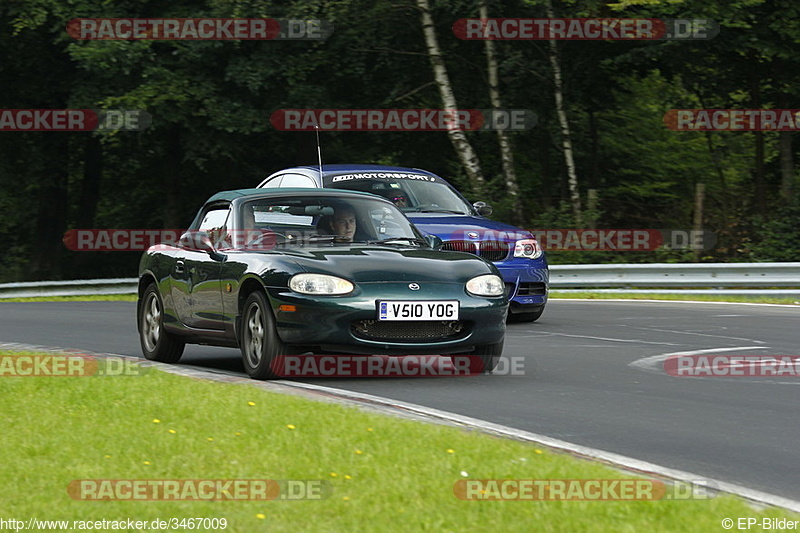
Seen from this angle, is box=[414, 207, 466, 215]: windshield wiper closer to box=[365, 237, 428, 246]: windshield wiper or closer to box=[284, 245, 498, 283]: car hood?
box=[365, 237, 428, 246]: windshield wiper

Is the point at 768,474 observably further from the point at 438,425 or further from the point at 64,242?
the point at 64,242

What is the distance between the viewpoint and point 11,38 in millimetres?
34188

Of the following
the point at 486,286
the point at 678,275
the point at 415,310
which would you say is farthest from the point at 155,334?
the point at 678,275

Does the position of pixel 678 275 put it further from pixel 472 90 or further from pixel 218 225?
pixel 218 225

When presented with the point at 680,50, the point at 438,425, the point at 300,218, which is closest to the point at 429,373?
the point at 300,218

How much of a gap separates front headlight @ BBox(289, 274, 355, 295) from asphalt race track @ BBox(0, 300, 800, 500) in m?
0.70

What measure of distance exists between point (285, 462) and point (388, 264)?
379 centimetres

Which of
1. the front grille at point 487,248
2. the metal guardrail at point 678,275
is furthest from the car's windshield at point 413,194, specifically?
the metal guardrail at point 678,275

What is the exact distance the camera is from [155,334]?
1198 centimetres

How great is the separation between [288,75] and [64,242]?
13.4m

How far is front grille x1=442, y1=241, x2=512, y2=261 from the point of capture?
15141 mm

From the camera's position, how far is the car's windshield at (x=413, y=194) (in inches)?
633

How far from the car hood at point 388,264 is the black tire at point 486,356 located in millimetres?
590

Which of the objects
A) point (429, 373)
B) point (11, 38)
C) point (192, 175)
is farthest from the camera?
point (192, 175)
